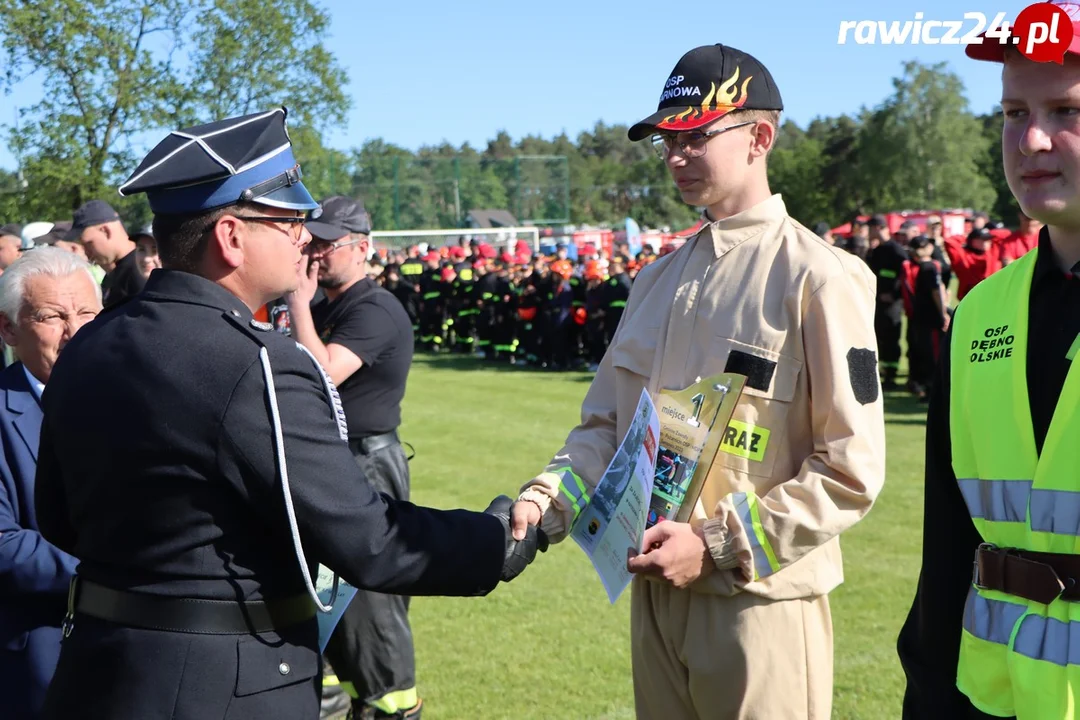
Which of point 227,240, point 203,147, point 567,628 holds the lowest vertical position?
point 567,628

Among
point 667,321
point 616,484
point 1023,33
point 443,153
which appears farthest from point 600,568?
point 443,153

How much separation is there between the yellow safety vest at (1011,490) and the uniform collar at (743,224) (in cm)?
76

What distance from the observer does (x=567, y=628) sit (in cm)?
616

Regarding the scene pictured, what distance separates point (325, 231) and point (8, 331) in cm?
177

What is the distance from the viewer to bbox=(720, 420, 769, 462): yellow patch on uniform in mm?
2809

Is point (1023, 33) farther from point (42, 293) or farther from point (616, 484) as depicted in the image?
point (42, 293)

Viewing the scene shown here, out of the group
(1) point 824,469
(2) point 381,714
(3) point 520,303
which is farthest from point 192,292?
(3) point 520,303

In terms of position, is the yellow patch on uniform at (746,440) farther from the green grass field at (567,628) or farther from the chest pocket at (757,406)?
the green grass field at (567,628)

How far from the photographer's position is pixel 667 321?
3.01 metres

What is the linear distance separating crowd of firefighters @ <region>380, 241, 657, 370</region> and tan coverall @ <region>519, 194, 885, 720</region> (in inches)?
544

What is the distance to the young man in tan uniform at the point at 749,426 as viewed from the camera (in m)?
2.71

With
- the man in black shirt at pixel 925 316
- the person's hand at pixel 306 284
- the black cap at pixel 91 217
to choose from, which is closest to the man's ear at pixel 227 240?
the person's hand at pixel 306 284

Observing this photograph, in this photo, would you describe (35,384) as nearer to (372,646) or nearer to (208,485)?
(208,485)

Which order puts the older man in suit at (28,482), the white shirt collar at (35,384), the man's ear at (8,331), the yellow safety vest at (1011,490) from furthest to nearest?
the man's ear at (8,331) < the white shirt collar at (35,384) < the older man in suit at (28,482) < the yellow safety vest at (1011,490)
